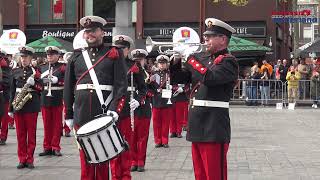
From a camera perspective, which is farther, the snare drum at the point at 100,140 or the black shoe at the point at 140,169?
the black shoe at the point at 140,169

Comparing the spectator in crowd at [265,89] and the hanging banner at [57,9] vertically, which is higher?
the hanging banner at [57,9]

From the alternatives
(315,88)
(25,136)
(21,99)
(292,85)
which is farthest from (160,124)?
(315,88)

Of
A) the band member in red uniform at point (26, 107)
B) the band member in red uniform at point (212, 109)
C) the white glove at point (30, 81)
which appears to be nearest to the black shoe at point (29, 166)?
Result: the band member in red uniform at point (26, 107)

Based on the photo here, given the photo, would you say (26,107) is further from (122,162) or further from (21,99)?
(122,162)

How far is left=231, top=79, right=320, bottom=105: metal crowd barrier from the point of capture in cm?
2798

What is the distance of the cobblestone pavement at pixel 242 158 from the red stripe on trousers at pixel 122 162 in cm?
193

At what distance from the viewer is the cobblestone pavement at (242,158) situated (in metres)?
10.2

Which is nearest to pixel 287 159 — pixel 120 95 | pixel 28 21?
pixel 120 95

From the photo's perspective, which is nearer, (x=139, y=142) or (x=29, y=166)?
(x=139, y=142)

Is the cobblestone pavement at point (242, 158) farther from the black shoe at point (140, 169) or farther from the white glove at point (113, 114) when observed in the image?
the white glove at point (113, 114)

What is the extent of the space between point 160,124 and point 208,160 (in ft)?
24.0

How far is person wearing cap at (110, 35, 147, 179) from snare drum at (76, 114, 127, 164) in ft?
2.73

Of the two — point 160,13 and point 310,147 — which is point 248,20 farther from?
point 310,147

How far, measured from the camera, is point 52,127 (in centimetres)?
1244
